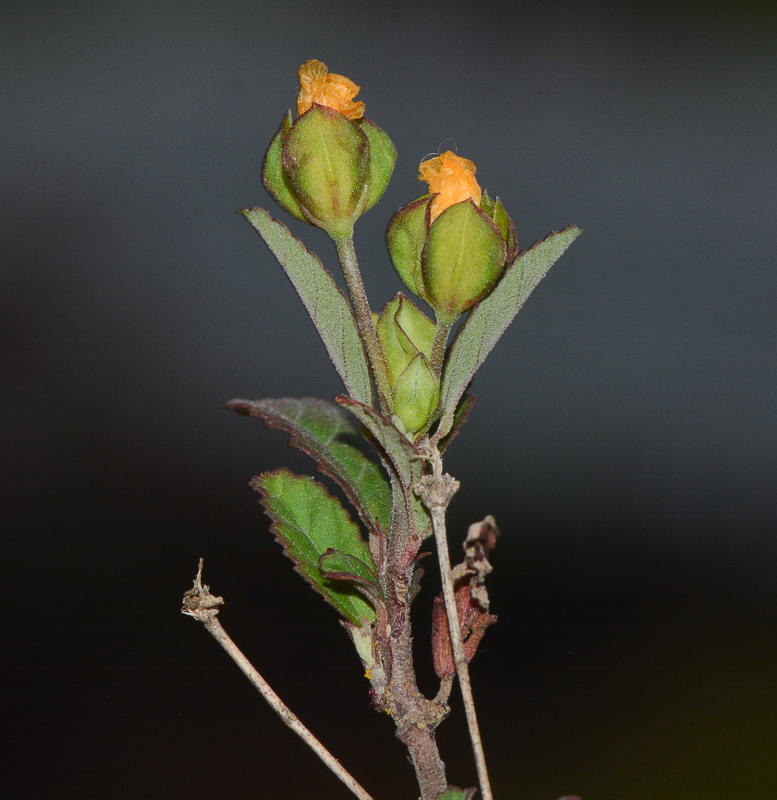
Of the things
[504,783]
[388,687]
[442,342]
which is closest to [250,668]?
[388,687]

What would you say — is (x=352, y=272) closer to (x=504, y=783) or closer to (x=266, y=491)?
(x=266, y=491)

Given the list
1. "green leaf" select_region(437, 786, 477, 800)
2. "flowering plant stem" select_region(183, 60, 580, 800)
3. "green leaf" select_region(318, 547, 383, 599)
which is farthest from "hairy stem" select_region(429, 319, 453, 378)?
"green leaf" select_region(437, 786, 477, 800)

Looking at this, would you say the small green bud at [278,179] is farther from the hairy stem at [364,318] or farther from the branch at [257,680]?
the branch at [257,680]

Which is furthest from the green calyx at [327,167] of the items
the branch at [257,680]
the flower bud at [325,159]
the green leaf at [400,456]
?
the branch at [257,680]

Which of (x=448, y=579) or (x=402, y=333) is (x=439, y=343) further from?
(x=448, y=579)

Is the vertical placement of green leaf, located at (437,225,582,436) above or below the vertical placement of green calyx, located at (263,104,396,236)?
below

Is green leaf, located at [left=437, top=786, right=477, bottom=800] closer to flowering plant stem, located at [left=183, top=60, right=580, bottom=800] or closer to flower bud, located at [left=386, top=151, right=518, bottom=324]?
flowering plant stem, located at [left=183, top=60, right=580, bottom=800]
